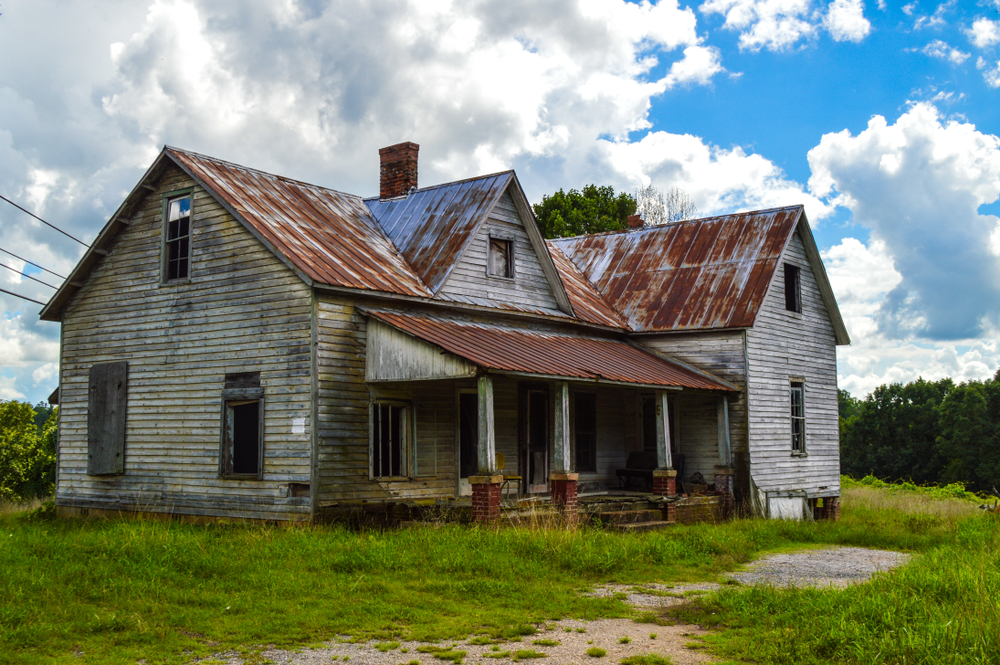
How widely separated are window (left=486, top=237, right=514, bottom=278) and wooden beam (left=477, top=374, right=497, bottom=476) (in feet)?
16.3

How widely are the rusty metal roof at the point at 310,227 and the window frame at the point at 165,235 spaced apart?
549mm

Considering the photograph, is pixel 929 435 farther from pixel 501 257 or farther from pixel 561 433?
pixel 561 433

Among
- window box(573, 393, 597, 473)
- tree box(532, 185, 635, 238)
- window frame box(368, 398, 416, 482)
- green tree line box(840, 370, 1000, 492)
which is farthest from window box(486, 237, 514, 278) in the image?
Result: green tree line box(840, 370, 1000, 492)

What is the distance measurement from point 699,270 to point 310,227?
9.49m

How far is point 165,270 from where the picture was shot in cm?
1606

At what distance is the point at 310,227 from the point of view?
1628 centimetres

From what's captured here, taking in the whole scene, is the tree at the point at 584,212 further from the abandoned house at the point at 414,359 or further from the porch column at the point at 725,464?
the porch column at the point at 725,464

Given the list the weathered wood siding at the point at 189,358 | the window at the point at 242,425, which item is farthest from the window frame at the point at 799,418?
the window at the point at 242,425

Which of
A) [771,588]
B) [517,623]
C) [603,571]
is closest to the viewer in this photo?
[517,623]

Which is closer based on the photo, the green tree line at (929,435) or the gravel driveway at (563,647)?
the gravel driveway at (563,647)

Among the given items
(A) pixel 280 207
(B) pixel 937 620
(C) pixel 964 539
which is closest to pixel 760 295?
(C) pixel 964 539

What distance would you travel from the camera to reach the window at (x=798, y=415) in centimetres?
2117

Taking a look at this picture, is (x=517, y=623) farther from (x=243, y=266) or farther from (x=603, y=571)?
(x=243, y=266)

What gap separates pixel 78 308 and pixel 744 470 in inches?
535
